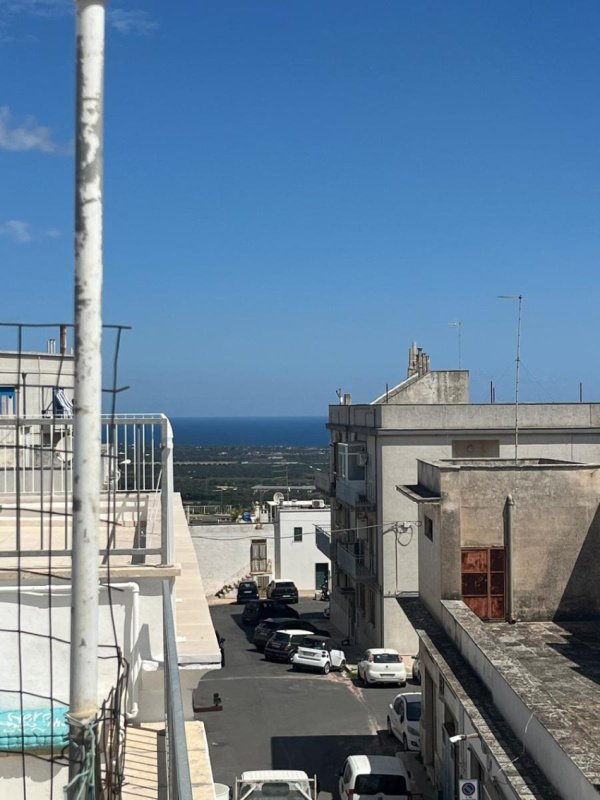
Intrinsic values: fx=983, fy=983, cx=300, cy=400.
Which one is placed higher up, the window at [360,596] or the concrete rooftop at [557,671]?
the concrete rooftop at [557,671]

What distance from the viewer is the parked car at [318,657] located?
28.8 metres

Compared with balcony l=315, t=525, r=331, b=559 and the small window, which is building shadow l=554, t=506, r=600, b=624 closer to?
the small window

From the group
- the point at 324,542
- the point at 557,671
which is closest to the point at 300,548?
the point at 324,542

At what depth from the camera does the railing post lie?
618 cm

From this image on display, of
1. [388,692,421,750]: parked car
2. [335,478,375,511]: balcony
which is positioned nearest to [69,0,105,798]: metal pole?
[388,692,421,750]: parked car

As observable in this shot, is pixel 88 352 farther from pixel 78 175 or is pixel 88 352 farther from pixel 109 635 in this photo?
pixel 109 635

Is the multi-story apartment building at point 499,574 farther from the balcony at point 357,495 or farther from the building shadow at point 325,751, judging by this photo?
the balcony at point 357,495

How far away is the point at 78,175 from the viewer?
3.32 metres

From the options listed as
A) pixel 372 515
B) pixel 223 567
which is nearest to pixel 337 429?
pixel 372 515

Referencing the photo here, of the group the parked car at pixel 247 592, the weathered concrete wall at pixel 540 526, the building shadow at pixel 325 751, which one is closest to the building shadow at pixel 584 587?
the weathered concrete wall at pixel 540 526

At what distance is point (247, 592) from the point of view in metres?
43.9

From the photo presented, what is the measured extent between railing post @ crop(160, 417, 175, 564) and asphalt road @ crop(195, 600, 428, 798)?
1289 cm

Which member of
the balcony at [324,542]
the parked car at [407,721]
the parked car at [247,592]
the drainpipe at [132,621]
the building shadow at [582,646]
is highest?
the drainpipe at [132,621]

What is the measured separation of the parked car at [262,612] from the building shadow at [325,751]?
1654 centimetres
